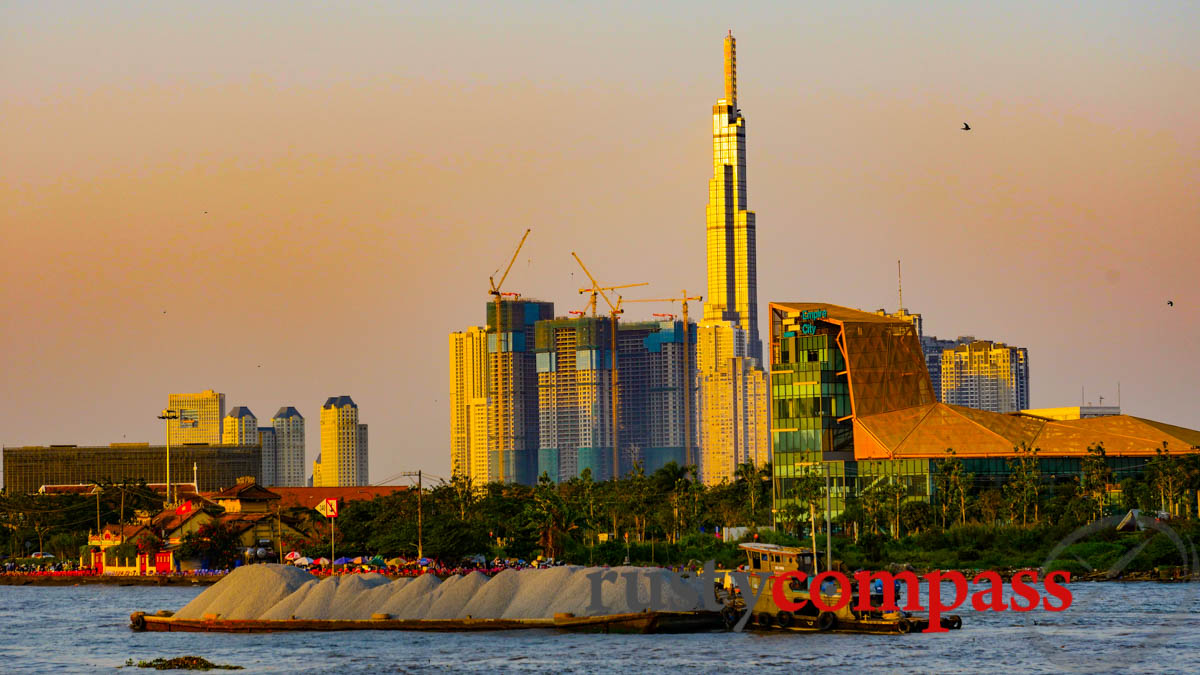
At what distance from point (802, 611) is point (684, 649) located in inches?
393

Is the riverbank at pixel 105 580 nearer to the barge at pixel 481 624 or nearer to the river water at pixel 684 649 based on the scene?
the river water at pixel 684 649

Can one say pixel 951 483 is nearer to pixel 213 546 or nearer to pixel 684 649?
pixel 213 546

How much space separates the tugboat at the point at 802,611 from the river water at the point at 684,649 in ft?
3.23

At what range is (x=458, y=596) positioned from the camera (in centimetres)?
11106

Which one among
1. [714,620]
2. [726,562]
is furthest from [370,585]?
[726,562]

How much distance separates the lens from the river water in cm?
8950

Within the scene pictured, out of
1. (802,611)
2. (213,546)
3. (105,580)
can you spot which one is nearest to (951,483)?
(213,546)

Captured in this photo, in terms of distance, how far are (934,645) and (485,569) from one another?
79.6 meters

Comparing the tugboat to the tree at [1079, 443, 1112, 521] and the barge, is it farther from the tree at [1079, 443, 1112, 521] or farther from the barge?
the tree at [1079, 443, 1112, 521]

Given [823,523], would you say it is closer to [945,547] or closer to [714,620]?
[945,547]

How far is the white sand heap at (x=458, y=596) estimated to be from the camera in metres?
108

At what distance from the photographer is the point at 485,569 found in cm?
16975

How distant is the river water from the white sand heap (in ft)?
9.25

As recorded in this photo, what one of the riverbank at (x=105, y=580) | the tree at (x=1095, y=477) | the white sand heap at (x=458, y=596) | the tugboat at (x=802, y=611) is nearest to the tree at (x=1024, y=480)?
the tree at (x=1095, y=477)
